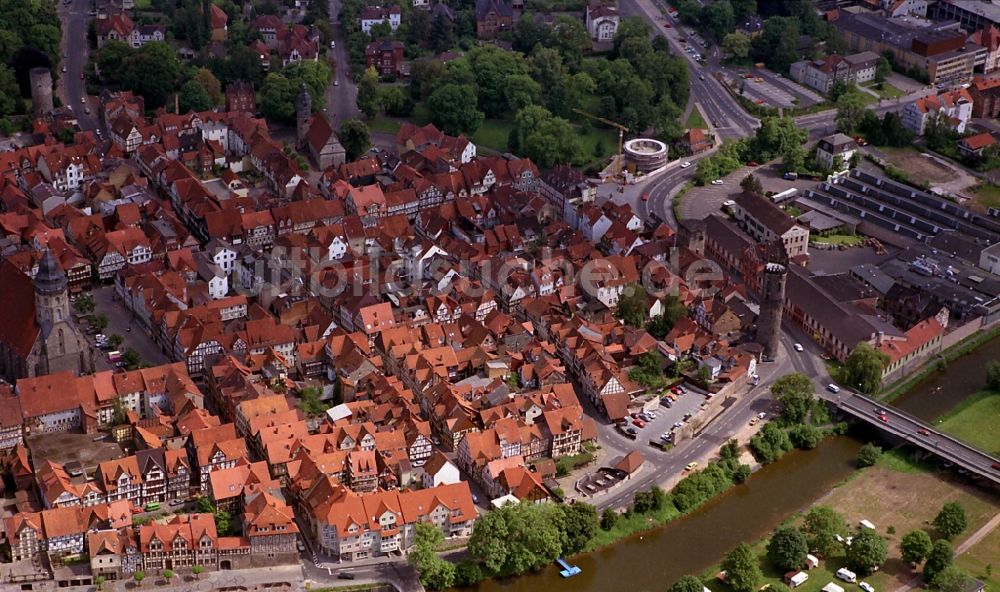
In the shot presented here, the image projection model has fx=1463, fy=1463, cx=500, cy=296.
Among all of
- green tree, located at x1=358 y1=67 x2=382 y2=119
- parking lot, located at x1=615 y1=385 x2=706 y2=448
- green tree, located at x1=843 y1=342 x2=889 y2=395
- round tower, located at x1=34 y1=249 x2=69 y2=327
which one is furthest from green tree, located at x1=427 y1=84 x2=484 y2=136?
round tower, located at x1=34 y1=249 x2=69 y2=327

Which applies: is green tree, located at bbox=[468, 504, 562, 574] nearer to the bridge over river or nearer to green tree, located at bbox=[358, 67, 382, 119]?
the bridge over river

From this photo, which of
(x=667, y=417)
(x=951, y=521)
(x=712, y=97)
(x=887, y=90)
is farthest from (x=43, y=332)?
(x=887, y=90)

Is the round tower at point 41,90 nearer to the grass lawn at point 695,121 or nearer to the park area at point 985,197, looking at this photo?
the grass lawn at point 695,121

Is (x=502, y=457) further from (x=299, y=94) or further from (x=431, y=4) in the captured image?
(x=431, y=4)

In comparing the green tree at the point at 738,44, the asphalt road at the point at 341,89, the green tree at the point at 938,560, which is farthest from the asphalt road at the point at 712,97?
the green tree at the point at 938,560

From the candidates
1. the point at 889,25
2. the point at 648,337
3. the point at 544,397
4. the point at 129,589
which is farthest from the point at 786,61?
the point at 129,589

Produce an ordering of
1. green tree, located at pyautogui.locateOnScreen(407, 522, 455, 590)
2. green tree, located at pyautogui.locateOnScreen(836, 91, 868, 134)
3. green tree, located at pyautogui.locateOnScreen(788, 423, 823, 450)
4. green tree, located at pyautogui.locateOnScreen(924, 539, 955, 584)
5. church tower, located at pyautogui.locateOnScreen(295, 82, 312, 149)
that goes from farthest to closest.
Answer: green tree, located at pyautogui.locateOnScreen(836, 91, 868, 134), church tower, located at pyautogui.locateOnScreen(295, 82, 312, 149), green tree, located at pyautogui.locateOnScreen(788, 423, 823, 450), green tree, located at pyautogui.locateOnScreen(924, 539, 955, 584), green tree, located at pyautogui.locateOnScreen(407, 522, 455, 590)
